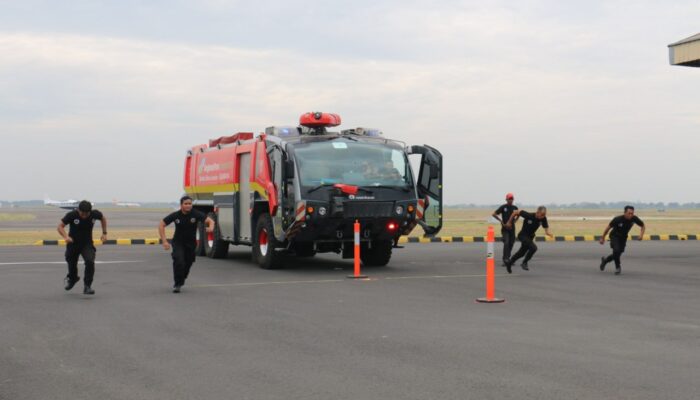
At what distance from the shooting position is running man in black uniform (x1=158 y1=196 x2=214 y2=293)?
1478cm

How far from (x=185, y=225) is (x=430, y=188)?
6106 mm

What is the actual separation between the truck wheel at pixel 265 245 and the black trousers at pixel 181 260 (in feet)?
13.5

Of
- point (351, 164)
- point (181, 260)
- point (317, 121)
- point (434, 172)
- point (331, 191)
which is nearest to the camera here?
point (181, 260)

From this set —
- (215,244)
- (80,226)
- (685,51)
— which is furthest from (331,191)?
(685,51)

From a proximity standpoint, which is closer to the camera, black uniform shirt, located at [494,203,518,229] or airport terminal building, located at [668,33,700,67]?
black uniform shirt, located at [494,203,518,229]

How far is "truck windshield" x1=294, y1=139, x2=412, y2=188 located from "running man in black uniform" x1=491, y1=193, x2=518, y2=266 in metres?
2.83

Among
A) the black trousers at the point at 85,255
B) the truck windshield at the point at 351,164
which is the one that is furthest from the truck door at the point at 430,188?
the black trousers at the point at 85,255

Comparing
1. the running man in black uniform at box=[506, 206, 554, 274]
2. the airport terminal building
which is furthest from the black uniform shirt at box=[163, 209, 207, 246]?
the airport terminal building

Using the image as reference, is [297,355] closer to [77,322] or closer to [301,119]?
[77,322]

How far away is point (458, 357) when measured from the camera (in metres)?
8.39

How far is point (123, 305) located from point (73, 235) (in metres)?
2.11

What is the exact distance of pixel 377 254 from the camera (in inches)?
813

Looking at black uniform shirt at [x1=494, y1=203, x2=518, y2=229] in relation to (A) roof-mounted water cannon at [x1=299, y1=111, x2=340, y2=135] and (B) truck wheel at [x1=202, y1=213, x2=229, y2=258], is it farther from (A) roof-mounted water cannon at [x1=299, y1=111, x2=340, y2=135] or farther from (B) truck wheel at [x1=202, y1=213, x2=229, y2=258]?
(B) truck wheel at [x1=202, y1=213, x2=229, y2=258]

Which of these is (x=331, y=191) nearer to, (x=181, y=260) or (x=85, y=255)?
(x=181, y=260)
